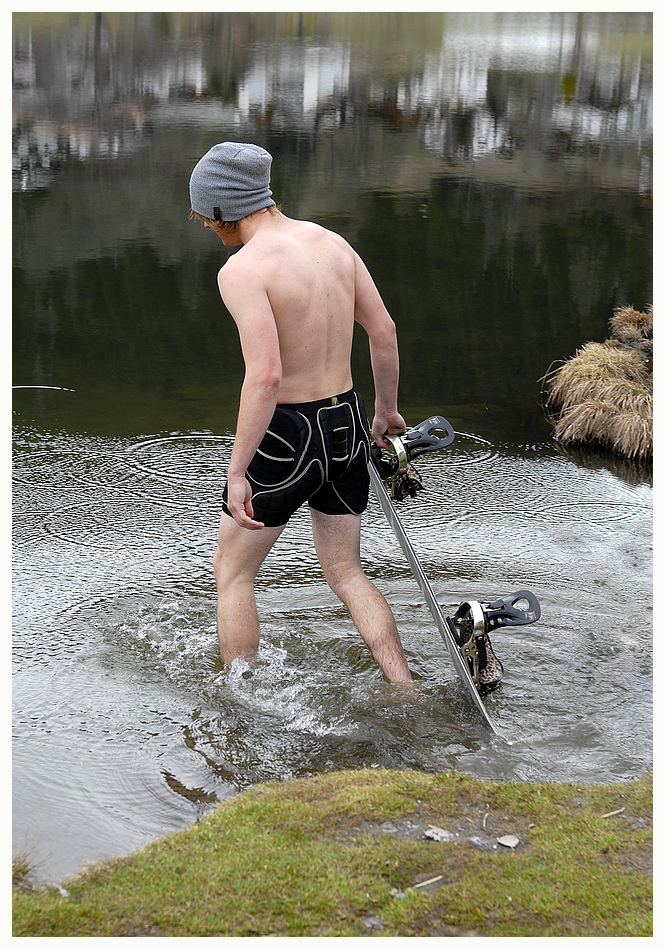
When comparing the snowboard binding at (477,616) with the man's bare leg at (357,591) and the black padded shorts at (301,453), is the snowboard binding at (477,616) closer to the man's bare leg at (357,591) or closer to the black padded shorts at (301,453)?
the man's bare leg at (357,591)

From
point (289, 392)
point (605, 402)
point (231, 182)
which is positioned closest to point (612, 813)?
point (289, 392)

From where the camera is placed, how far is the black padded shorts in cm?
342

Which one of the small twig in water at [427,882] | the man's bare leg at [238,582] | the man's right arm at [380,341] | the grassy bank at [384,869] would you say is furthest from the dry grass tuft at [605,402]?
the small twig in water at [427,882]

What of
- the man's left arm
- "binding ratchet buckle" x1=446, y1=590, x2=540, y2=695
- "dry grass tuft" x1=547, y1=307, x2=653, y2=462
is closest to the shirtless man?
the man's left arm

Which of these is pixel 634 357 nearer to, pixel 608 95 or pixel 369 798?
pixel 369 798

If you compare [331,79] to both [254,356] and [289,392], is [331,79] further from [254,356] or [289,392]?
[254,356]

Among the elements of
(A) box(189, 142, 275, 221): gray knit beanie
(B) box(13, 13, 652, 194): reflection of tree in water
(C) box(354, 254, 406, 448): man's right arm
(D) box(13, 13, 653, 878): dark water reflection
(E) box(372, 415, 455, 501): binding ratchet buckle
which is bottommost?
(D) box(13, 13, 653, 878): dark water reflection

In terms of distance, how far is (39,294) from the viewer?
9.85 m

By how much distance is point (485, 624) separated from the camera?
11.0ft

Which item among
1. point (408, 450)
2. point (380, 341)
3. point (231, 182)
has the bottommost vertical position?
point (408, 450)

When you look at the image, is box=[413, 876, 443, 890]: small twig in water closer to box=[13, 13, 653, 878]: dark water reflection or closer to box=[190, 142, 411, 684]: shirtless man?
box=[13, 13, 653, 878]: dark water reflection

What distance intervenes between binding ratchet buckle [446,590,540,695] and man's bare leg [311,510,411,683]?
24cm

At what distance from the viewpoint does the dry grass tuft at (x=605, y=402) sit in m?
6.61

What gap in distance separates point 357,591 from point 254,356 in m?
1.02
